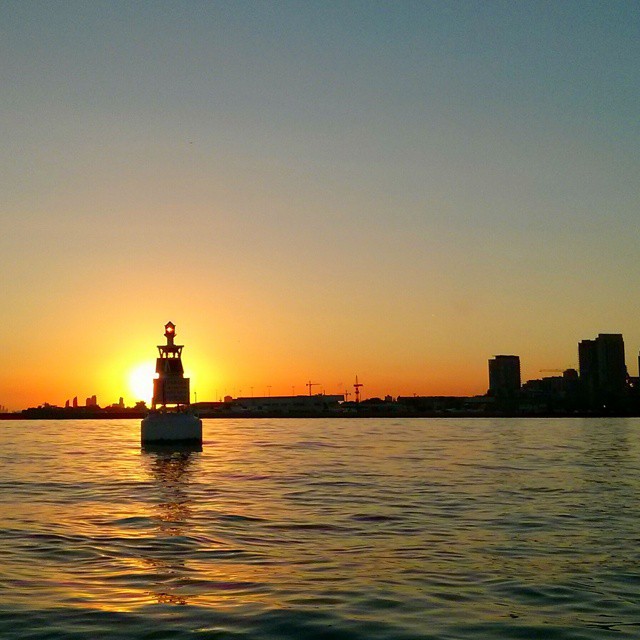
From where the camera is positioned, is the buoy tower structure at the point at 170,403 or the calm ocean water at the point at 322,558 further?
the buoy tower structure at the point at 170,403

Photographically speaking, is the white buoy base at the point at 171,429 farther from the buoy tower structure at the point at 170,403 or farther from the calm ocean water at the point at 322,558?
the calm ocean water at the point at 322,558

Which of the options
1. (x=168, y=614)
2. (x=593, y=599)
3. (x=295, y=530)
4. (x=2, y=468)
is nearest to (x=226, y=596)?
(x=168, y=614)

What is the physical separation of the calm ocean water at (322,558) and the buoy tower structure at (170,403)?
1232 inches

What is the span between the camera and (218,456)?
59000 mm

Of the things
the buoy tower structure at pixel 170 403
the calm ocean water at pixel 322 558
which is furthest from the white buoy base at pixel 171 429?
the calm ocean water at pixel 322 558

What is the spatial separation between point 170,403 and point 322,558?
5613 centimetres

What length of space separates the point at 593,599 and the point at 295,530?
31.9 ft

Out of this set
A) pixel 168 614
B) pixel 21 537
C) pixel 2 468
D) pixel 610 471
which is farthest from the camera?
pixel 2 468

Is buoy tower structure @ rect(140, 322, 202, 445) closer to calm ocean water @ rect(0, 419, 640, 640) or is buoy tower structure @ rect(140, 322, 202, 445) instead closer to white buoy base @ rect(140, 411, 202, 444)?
white buoy base @ rect(140, 411, 202, 444)

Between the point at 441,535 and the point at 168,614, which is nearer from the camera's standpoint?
the point at 168,614

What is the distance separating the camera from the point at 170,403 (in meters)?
72.4

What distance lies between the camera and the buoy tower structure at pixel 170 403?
6944 centimetres

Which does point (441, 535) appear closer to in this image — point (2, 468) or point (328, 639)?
point (328, 639)

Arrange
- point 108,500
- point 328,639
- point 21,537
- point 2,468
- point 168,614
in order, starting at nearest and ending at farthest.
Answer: point 328,639
point 168,614
point 21,537
point 108,500
point 2,468
